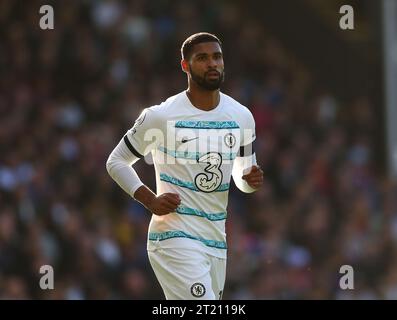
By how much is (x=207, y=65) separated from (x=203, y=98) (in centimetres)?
28

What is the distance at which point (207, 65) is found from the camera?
28.9 feet

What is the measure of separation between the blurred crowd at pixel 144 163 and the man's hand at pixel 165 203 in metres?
5.43

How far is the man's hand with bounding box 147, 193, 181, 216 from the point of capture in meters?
8.62

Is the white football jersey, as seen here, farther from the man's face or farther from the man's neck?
the man's face

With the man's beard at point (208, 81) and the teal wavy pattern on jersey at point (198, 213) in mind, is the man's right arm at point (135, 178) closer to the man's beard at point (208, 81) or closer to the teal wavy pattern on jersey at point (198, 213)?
the teal wavy pattern on jersey at point (198, 213)

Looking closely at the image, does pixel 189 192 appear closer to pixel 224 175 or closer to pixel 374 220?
pixel 224 175

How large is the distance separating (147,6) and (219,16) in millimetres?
1533

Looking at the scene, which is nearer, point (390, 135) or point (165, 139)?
point (165, 139)

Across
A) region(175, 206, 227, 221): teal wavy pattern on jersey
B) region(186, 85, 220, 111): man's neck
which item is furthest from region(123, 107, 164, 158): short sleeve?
region(175, 206, 227, 221): teal wavy pattern on jersey

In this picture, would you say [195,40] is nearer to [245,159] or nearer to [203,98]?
[203,98]

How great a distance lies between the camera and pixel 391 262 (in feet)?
59.1

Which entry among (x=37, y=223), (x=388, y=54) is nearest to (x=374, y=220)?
(x=388, y=54)

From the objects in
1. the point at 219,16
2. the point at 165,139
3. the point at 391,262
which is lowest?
the point at 391,262

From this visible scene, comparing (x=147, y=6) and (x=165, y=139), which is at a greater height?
(x=147, y=6)
